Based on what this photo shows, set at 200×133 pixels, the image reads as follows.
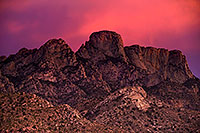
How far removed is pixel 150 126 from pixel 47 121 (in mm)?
49853

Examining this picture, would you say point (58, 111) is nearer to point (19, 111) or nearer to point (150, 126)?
point (19, 111)

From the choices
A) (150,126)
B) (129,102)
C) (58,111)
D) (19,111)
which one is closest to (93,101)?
(129,102)

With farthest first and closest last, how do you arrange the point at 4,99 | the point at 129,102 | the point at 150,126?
the point at 129,102 < the point at 150,126 < the point at 4,99

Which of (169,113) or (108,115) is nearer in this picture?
(108,115)

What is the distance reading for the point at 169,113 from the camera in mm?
162250

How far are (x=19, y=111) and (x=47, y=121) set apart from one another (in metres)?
9.88

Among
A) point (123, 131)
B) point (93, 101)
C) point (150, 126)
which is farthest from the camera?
point (93, 101)

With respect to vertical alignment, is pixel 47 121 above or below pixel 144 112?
below

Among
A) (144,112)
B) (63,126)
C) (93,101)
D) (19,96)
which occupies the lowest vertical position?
(63,126)

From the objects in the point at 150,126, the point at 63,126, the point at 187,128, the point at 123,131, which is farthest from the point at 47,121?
the point at 187,128

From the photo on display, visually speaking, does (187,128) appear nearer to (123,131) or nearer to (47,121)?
(123,131)

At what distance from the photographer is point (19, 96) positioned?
128625 millimetres

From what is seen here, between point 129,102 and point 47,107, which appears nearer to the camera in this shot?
point 47,107

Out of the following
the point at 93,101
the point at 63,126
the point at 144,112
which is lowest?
the point at 63,126
